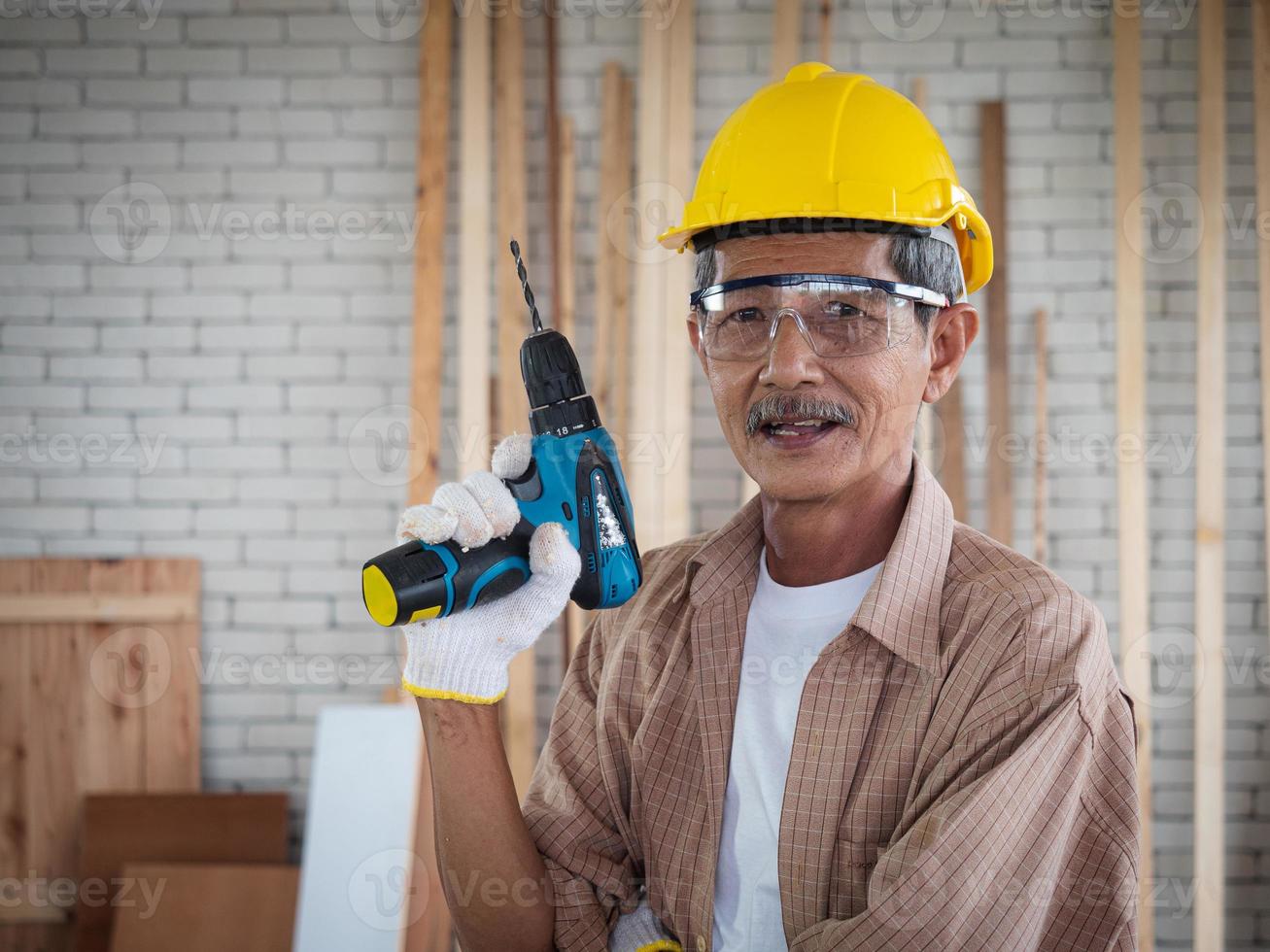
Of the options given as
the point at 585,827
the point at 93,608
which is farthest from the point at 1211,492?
the point at 93,608

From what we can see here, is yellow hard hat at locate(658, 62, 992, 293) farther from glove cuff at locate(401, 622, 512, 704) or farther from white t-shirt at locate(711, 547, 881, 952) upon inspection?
Result: glove cuff at locate(401, 622, 512, 704)

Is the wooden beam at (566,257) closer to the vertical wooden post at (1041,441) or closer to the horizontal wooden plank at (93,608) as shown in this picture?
the horizontal wooden plank at (93,608)

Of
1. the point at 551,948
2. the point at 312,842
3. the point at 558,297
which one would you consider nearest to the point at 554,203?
the point at 558,297

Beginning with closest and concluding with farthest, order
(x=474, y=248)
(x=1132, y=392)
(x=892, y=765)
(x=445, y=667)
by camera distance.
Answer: (x=892, y=765) < (x=445, y=667) < (x=1132, y=392) < (x=474, y=248)

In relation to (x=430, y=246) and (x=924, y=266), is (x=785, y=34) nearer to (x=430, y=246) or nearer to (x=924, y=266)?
(x=430, y=246)

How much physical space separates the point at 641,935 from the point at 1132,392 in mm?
2534

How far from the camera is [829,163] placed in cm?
144

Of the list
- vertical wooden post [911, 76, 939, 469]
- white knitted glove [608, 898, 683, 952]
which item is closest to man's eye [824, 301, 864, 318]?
white knitted glove [608, 898, 683, 952]

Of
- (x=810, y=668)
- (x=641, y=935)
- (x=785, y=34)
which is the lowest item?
(x=641, y=935)

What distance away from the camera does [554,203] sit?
3.36m

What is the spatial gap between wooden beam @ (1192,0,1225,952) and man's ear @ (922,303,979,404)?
2048mm

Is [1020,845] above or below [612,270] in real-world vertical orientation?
below

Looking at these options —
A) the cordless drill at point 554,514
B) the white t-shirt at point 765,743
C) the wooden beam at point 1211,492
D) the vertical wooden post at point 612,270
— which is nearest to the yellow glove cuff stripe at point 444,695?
the cordless drill at point 554,514

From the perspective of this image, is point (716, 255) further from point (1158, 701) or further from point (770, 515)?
point (1158, 701)
